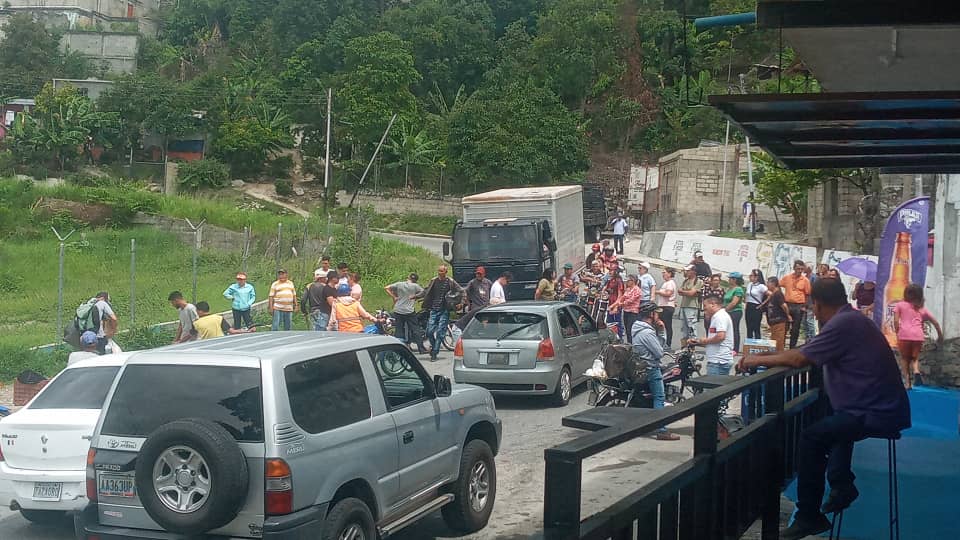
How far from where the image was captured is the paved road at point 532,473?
5109 mm

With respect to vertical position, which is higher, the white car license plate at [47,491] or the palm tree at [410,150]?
the palm tree at [410,150]

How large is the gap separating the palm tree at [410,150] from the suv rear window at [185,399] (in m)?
54.7

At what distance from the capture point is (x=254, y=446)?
19.0 ft

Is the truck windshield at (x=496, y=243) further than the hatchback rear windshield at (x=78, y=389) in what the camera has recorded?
Yes

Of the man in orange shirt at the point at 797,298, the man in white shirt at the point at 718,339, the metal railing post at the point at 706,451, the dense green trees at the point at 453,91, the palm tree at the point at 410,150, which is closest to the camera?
the metal railing post at the point at 706,451

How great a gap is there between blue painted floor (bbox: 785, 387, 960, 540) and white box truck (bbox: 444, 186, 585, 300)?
646 inches

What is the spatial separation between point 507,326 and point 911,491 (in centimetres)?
761

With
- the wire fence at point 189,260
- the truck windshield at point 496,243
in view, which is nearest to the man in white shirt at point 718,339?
the truck windshield at point 496,243

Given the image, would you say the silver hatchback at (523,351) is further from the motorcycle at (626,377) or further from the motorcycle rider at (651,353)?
the motorcycle rider at (651,353)

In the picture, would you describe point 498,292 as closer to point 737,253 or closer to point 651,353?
point 651,353


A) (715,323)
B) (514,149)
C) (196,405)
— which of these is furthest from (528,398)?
(514,149)

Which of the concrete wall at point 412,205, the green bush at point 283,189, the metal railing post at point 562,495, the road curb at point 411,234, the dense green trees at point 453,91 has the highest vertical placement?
the dense green trees at point 453,91

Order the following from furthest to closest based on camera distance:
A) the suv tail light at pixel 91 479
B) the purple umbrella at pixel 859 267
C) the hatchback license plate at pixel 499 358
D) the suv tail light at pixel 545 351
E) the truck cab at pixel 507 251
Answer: the truck cab at pixel 507 251
the purple umbrella at pixel 859 267
the hatchback license plate at pixel 499 358
the suv tail light at pixel 545 351
the suv tail light at pixel 91 479

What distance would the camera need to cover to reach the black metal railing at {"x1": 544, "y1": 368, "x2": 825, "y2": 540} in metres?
2.83
